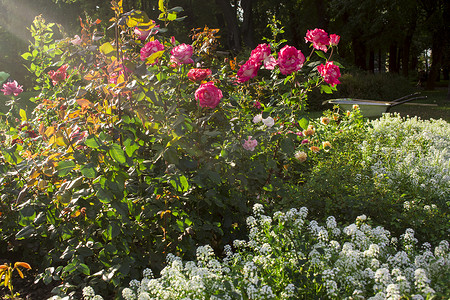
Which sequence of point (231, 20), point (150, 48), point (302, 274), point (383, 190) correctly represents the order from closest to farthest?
point (302, 274) < point (150, 48) < point (383, 190) < point (231, 20)

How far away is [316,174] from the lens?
3467mm

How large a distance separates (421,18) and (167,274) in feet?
84.5

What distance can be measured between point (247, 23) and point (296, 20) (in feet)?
22.2

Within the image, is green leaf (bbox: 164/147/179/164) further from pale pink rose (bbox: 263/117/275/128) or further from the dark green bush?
the dark green bush

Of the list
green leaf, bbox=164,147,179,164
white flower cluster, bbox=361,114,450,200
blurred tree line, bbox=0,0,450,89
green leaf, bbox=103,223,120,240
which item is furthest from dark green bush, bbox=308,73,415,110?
green leaf, bbox=103,223,120,240

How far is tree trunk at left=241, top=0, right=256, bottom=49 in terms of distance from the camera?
1831cm

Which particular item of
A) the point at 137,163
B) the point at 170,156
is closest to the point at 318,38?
the point at 170,156

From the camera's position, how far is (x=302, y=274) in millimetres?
2168

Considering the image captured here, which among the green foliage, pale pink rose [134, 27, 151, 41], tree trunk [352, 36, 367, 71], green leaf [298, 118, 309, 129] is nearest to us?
pale pink rose [134, 27, 151, 41]

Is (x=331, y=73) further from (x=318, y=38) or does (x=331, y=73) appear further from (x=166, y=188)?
(x=166, y=188)

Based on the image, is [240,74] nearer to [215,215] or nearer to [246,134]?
[246,134]

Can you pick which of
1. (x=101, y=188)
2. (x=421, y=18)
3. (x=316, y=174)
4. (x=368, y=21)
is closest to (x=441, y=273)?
(x=316, y=174)

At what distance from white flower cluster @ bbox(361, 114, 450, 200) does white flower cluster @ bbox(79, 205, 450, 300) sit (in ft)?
4.06

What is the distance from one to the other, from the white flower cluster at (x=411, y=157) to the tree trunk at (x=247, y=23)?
45.9 ft
